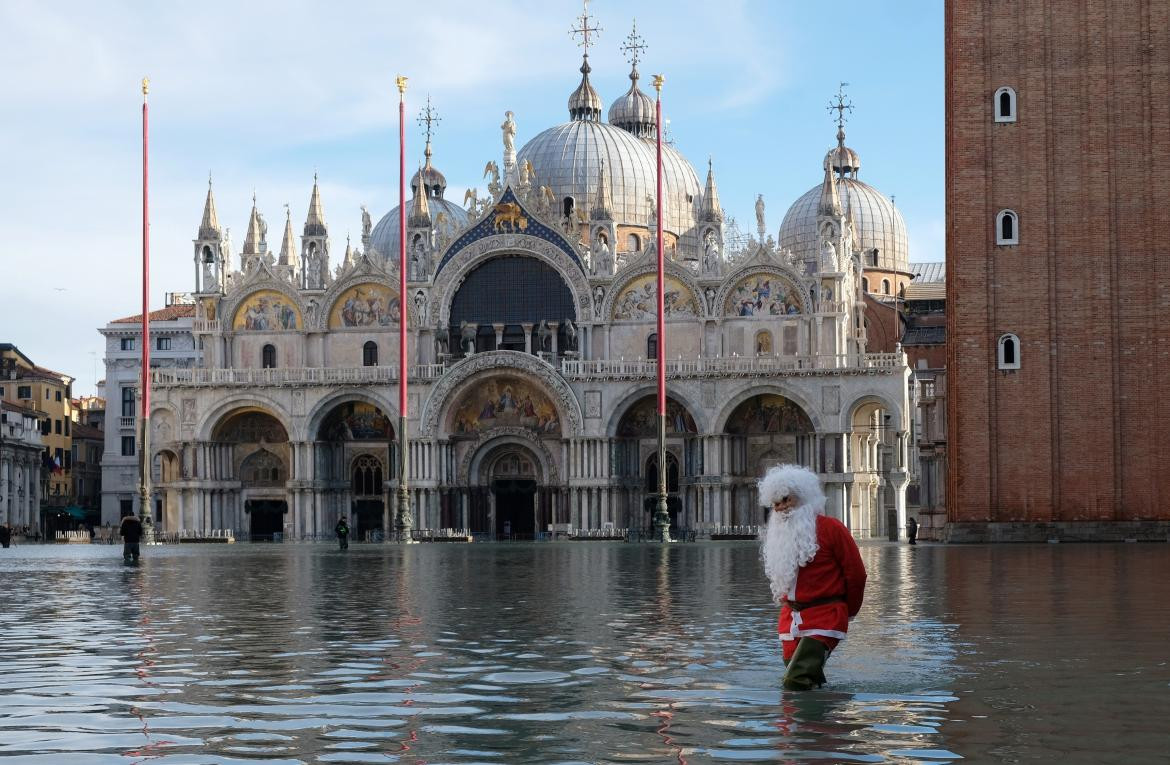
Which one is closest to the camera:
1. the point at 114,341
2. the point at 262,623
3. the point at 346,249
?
the point at 262,623

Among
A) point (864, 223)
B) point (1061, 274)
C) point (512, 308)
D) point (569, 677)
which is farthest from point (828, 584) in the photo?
point (864, 223)

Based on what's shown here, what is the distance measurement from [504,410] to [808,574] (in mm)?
61068

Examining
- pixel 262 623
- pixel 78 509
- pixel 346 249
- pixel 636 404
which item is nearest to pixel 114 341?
pixel 78 509

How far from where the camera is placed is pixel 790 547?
36.9 ft

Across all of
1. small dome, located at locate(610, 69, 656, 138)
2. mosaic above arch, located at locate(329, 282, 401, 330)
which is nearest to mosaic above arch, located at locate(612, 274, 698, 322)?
mosaic above arch, located at locate(329, 282, 401, 330)

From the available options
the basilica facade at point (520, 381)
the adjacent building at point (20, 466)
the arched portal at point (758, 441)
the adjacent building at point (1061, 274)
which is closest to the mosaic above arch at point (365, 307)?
the basilica facade at point (520, 381)

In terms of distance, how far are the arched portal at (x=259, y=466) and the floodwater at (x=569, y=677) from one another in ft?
167

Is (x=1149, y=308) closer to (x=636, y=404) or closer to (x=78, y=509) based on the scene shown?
(x=636, y=404)

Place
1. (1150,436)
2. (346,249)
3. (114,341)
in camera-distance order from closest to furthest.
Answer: (1150,436), (346,249), (114,341)

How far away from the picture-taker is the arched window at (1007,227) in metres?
47.2

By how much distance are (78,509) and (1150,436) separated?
214 feet

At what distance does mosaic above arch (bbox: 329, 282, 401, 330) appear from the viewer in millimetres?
74312

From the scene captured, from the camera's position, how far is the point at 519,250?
72.5 meters

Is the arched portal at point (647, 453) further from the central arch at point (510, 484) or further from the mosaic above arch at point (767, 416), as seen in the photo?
the central arch at point (510, 484)
